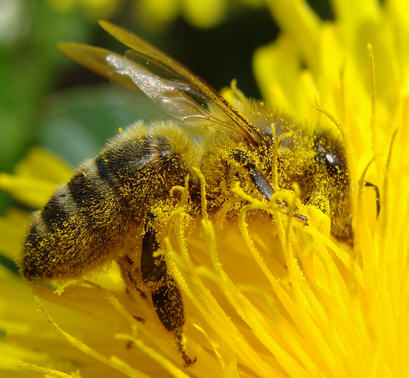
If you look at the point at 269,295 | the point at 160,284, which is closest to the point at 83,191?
the point at 160,284

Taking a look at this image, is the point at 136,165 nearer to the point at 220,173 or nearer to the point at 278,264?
the point at 220,173

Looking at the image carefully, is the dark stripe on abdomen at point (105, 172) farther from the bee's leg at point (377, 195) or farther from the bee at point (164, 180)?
the bee's leg at point (377, 195)

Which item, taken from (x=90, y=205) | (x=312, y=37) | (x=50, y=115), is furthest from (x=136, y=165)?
(x=50, y=115)

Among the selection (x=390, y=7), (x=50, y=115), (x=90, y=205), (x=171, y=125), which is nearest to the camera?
(x=90, y=205)

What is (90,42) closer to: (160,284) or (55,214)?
(55,214)

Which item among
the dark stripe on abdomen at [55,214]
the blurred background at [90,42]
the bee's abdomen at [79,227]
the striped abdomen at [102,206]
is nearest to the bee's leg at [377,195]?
the striped abdomen at [102,206]
